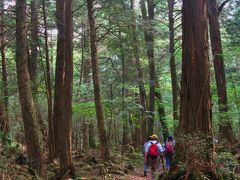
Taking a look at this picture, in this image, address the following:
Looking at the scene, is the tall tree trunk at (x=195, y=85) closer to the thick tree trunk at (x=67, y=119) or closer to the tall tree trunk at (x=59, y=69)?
the thick tree trunk at (x=67, y=119)

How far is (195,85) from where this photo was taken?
8445 mm

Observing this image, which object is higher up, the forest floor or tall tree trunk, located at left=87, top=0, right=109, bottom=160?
tall tree trunk, located at left=87, top=0, right=109, bottom=160

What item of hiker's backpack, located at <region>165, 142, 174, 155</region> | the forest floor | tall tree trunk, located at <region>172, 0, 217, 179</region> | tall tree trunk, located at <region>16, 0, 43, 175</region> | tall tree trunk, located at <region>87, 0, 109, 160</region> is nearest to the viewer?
tall tree trunk, located at <region>172, 0, 217, 179</region>

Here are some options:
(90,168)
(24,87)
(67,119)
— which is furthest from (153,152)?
(24,87)

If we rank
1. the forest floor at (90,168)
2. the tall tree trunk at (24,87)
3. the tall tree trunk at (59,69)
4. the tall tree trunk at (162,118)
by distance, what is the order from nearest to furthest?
1. the forest floor at (90,168)
2. the tall tree trunk at (24,87)
3. the tall tree trunk at (59,69)
4. the tall tree trunk at (162,118)

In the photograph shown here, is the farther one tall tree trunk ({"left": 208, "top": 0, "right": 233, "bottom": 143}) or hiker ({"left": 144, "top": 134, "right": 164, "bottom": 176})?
tall tree trunk ({"left": 208, "top": 0, "right": 233, "bottom": 143})

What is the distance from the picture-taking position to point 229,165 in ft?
27.1

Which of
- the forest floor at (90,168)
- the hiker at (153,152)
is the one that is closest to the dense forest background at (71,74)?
the forest floor at (90,168)

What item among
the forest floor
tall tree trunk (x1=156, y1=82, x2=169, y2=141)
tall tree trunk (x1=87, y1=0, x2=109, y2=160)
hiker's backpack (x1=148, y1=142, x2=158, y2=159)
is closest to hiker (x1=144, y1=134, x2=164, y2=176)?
hiker's backpack (x1=148, y1=142, x2=158, y2=159)

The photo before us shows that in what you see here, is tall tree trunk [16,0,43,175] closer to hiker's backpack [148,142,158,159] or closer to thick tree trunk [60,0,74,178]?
thick tree trunk [60,0,74,178]

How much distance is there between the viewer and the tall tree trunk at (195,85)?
317 inches

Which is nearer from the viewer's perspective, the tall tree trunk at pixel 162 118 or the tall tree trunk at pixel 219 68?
the tall tree trunk at pixel 219 68

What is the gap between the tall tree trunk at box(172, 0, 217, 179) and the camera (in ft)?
26.5

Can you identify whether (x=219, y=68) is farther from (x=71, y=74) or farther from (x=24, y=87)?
(x=24, y=87)
